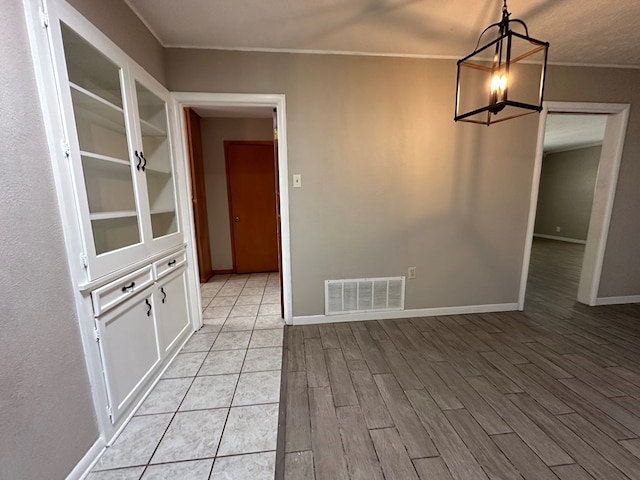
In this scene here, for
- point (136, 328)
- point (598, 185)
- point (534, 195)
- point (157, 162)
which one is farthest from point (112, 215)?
point (598, 185)

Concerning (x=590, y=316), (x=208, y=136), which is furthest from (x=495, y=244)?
(x=208, y=136)

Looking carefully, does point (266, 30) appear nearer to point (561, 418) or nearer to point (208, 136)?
point (208, 136)

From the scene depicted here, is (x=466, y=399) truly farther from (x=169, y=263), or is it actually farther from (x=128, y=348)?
(x=169, y=263)

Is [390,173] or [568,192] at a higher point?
[390,173]

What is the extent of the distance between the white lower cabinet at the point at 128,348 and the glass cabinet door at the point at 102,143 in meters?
0.37

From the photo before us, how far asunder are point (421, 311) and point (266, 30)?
9.31 feet

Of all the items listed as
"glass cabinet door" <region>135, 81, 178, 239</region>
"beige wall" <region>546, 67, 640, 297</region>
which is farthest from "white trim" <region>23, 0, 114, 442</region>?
"beige wall" <region>546, 67, 640, 297</region>

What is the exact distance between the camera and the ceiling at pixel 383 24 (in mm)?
1703

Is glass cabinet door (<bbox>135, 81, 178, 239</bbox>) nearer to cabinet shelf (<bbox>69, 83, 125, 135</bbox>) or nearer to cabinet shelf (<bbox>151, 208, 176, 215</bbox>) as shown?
cabinet shelf (<bbox>151, 208, 176, 215</bbox>)

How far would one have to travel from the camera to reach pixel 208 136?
405 cm

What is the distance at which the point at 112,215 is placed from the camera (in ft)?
4.90

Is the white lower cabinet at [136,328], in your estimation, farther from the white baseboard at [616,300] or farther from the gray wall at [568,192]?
the gray wall at [568,192]

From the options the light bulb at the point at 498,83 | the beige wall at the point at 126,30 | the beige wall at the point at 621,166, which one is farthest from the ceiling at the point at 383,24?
the light bulb at the point at 498,83

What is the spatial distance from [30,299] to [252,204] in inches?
133
